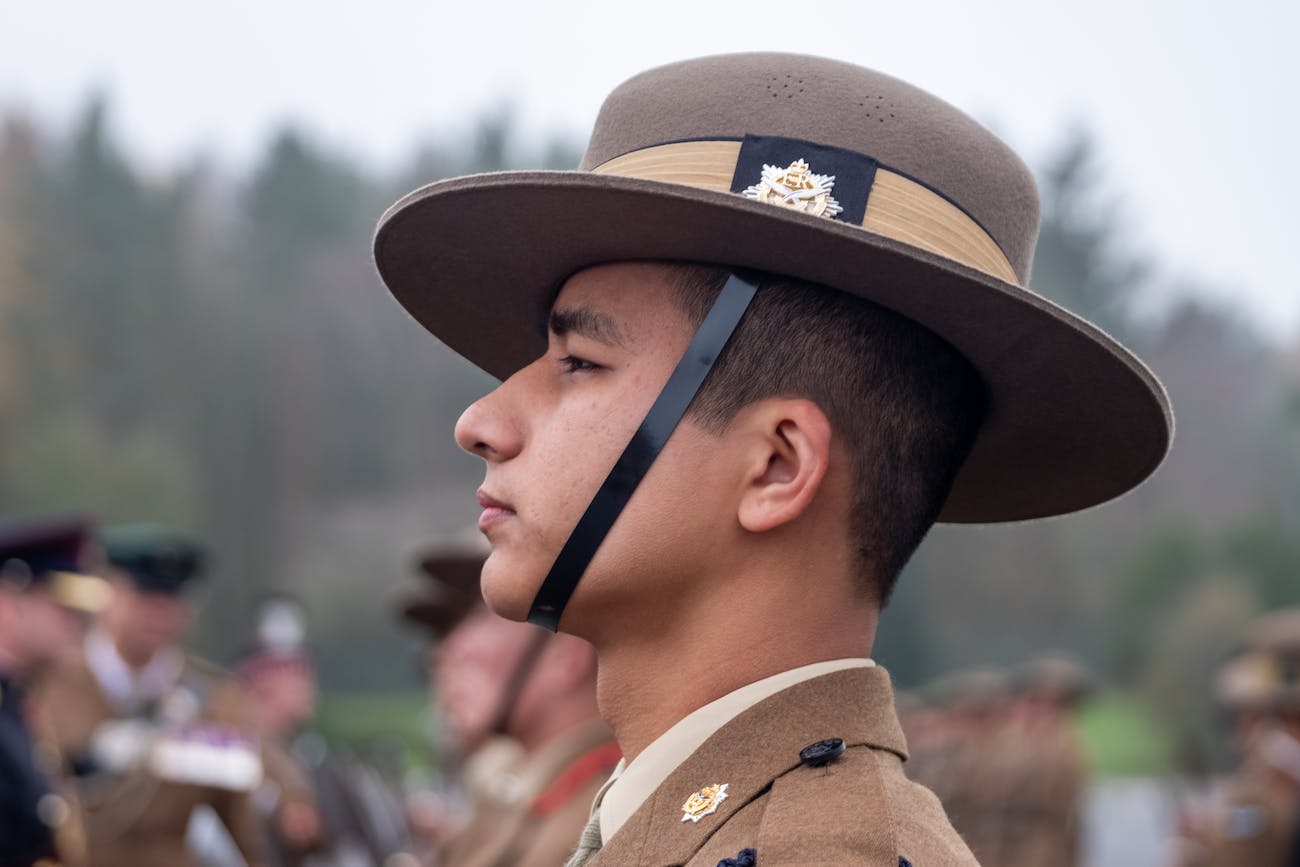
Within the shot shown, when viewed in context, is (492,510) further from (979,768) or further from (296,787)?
(979,768)

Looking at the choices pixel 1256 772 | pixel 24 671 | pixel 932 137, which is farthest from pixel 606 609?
pixel 1256 772

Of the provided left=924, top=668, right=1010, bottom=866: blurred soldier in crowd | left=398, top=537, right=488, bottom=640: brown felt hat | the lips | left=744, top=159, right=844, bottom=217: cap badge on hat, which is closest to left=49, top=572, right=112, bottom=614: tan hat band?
left=398, top=537, right=488, bottom=640: brown felt hat

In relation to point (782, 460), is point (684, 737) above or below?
below

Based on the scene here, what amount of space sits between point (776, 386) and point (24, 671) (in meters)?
6.35

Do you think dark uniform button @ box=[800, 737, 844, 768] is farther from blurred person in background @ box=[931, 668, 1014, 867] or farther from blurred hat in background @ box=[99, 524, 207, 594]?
blurred person in background @ box=[931, 668, 1014, 867]

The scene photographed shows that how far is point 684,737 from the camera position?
223cm

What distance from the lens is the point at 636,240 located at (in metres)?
2.29

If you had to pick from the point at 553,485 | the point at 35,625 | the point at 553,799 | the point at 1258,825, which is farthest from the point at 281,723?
the point at 553,485

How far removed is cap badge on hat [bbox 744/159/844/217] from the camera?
2.17 meters

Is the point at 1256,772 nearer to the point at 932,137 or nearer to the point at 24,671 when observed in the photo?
the point at 24,671

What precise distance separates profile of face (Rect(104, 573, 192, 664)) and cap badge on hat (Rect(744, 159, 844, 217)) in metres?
7.71

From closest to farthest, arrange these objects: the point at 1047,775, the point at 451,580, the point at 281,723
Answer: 1. the point at 451,580
2. the point at 281,723
3. the point at 1047,775

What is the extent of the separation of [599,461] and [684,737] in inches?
15.2

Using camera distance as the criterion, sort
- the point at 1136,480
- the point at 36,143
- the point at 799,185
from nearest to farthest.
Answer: the point at 799,185 → the point at 1136,480 → the point at 36,143
